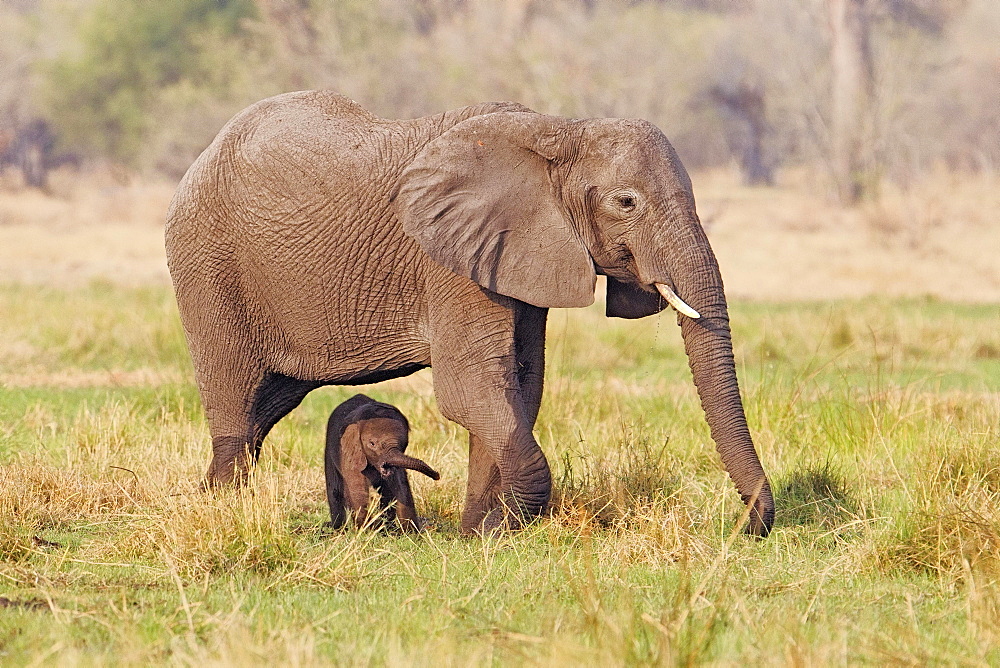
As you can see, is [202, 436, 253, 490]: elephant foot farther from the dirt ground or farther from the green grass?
the dirt ground

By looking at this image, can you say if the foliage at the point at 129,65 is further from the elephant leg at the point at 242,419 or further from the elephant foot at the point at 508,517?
the elephant foot at the point at 508,517

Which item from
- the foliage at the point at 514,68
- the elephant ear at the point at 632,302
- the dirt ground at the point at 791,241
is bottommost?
the dirt ground at the point at 791,241

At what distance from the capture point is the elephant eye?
21.8 feet

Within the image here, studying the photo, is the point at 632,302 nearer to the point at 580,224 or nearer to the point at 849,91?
the point at 580,224

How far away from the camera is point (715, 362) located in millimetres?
6676

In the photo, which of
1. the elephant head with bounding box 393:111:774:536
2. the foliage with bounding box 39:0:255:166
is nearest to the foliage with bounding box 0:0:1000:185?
the foliage with bounding box 39:0:255:166

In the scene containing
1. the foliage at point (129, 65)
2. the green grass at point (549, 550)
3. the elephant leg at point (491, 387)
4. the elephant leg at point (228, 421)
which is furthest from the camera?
the foliage at point (129, 65)

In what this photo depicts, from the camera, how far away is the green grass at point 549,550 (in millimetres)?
5035

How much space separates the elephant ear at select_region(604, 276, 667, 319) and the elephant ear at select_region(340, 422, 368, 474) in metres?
1.28

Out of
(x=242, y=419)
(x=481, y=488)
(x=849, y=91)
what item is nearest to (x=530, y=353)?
(x=481, y=488)

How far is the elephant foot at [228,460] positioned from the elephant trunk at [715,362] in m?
2.42

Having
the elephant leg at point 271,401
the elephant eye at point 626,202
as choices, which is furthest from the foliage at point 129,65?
the elephant eye at point 626,202

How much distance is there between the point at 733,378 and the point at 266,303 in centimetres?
230

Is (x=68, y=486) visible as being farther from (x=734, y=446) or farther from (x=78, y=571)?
(x=734, y=446)
